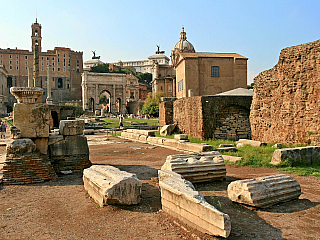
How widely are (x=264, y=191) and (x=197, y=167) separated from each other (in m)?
1.71

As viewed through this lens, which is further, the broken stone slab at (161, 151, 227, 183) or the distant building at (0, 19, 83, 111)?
the distant building at (0, 19, 83, 111)

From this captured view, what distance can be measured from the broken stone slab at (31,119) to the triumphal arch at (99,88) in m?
50.6

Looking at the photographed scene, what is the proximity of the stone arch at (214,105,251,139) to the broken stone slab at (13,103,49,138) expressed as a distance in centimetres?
814

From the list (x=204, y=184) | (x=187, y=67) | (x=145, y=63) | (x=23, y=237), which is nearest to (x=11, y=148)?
(x=23, y=237)

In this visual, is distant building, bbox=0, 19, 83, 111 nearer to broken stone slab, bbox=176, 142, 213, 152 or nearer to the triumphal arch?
the triumphal arch

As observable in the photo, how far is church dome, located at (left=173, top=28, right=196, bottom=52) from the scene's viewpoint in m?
57.1

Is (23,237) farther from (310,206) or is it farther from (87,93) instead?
(87,93)

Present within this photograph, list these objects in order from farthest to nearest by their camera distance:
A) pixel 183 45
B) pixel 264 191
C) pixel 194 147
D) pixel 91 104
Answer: pixel 91 104, pixel 183 45, pixel 194 147, pixel 264 191

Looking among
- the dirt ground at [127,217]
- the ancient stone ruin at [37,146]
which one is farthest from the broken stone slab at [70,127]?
the dirt ground at [127,217]

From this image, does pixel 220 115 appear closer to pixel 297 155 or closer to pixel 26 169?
pixel 297 155

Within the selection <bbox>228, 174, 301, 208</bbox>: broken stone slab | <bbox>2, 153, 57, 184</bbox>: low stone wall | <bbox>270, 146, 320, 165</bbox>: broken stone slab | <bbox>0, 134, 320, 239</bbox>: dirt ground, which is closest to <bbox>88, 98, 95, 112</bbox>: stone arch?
<bbox>2, 153, 57, 184</bbox>: low stone wall

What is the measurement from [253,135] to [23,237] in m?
9.94

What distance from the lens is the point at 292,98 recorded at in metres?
9.18

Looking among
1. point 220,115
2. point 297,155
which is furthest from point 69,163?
point 220,115
